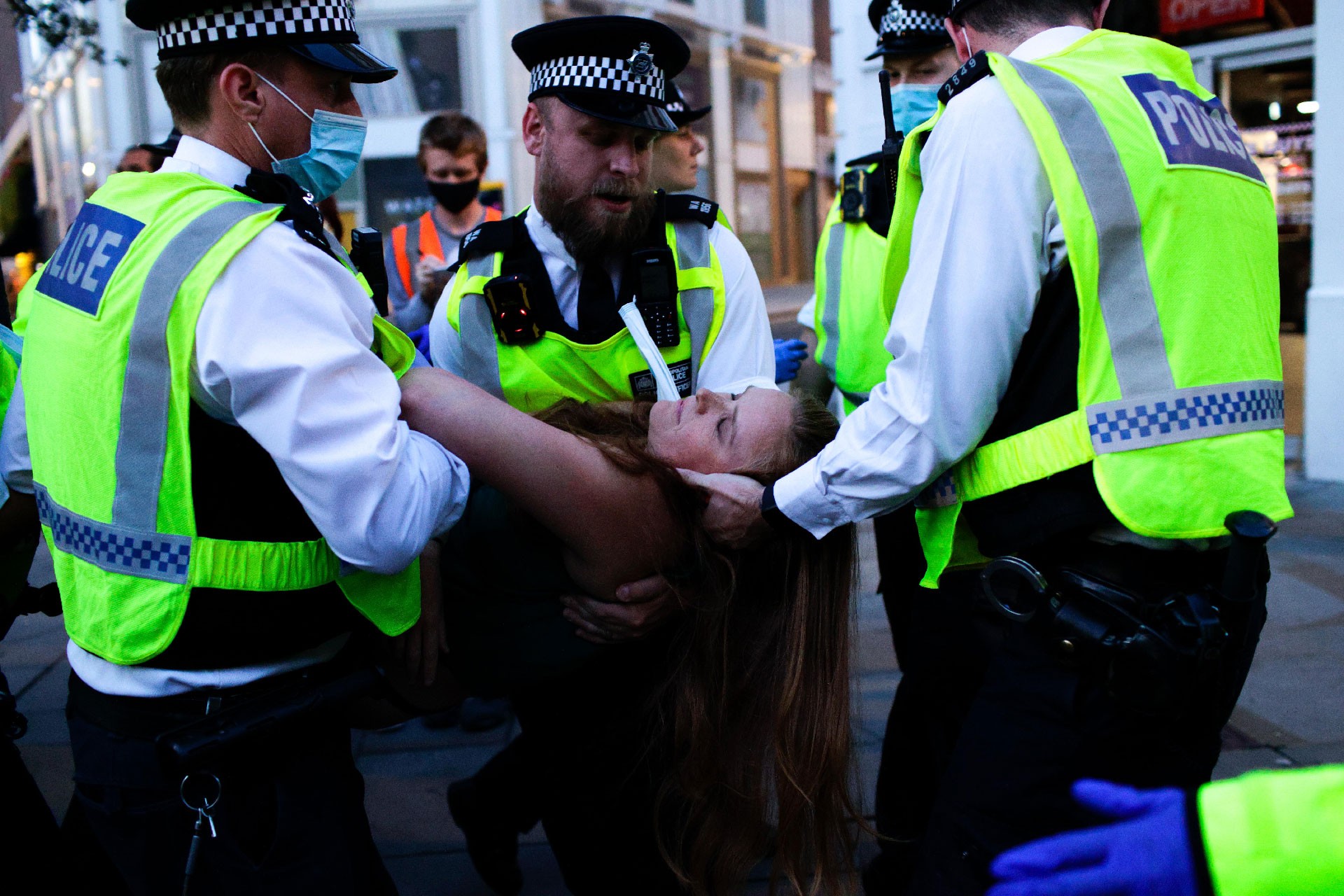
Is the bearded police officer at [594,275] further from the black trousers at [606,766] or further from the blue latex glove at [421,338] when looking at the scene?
the blue latex glove at [421,338]

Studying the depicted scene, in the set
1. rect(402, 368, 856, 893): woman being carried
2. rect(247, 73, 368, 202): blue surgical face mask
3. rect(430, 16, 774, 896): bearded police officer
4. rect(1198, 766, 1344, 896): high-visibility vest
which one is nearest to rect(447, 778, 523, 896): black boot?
rect(430, 16, 774, 896): bearded police officer

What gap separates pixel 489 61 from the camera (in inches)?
456

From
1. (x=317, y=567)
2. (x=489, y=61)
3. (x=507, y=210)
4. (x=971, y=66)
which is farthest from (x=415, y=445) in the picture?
(x=489, y=61)

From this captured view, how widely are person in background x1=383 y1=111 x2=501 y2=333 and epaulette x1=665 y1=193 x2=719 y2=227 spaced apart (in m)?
1.93

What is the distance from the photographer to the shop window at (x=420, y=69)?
38.4ft

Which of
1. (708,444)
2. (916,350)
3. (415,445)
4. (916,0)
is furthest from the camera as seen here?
(916,0)

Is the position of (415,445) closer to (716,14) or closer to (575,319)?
(575,319)

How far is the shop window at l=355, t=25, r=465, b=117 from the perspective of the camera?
11.7 metres

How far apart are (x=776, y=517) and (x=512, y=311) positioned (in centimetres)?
91

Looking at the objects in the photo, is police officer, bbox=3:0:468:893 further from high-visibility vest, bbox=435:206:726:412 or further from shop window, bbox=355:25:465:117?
shop window, bbox=355:25:465:117

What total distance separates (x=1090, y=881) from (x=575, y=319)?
184 cm

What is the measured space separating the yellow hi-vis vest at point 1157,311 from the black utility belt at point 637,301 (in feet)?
3.39

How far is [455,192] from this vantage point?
4.54 meters

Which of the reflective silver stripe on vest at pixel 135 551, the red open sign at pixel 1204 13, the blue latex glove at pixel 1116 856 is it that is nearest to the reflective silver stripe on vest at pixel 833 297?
the reflective silver stripe on vest at pixel 135 551
